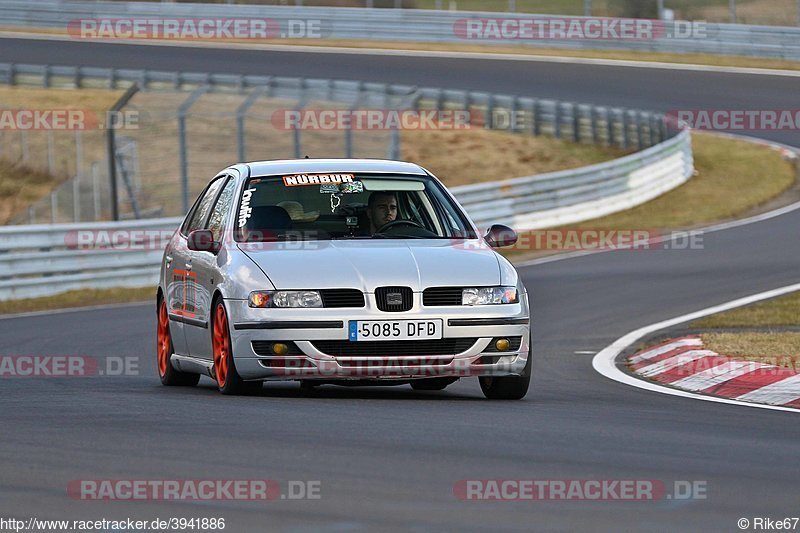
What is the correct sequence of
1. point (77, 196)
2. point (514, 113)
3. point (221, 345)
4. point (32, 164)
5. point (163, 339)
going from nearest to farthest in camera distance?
point (221, 345)
point (163, 339)
point (77, 196)
point (32, 164)
point (514, 113)

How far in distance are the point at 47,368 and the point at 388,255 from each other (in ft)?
14.2

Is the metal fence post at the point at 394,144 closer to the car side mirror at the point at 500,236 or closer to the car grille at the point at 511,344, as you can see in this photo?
the car side mirror at the point at 500,236

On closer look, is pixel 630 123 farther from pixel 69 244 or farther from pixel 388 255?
pixel 388 255

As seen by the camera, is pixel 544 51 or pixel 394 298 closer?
pixel 394 298

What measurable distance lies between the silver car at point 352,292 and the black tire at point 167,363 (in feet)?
2.02

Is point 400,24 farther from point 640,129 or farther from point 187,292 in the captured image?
point 187,292

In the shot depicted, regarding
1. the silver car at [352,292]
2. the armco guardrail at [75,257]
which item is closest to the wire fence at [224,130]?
the armco guardrail at [75,257]

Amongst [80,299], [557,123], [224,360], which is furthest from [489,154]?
[224,360]

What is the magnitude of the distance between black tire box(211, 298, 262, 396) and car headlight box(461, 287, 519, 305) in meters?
1.34

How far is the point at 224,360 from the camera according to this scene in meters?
9.22

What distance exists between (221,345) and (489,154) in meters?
24.9

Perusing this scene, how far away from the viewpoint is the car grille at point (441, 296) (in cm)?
882

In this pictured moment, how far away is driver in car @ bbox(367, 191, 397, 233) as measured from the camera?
9867 mm

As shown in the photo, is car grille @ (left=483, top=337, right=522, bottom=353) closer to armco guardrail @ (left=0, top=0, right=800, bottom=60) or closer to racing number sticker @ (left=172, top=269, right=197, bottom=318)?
racing number sticker @ (left=172, top=269, right=197, bottom=318)
